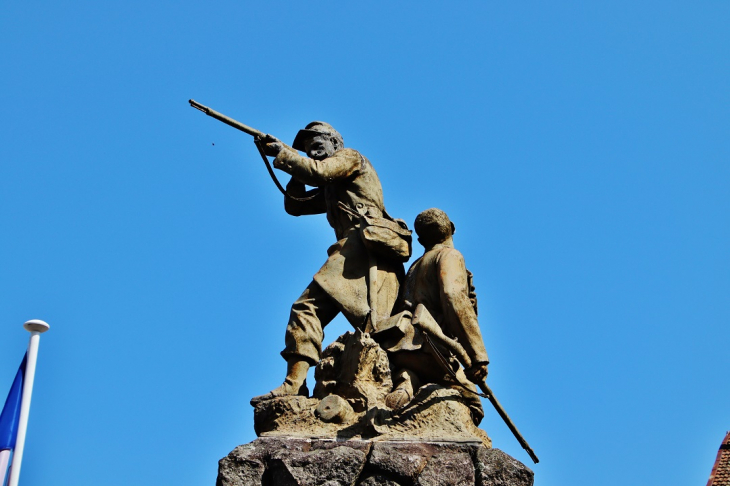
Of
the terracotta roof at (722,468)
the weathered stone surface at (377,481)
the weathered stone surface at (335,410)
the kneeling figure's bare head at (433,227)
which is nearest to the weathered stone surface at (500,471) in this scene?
the weathered stone surface at (377,481)

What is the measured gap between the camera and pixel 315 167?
962cm

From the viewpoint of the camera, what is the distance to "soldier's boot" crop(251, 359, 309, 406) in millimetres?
8883

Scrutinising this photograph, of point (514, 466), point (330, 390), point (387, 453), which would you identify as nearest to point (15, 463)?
point (330, 390)

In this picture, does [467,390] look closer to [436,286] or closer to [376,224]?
[436,286]

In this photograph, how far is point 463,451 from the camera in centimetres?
794

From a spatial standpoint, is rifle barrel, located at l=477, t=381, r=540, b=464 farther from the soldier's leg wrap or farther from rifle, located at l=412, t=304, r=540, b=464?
the soldier's leg wrap

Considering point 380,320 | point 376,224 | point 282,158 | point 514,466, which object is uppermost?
point 282,158

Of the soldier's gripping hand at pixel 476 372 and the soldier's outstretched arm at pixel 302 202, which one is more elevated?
the soldier's outstretched arm at pixel 302 202

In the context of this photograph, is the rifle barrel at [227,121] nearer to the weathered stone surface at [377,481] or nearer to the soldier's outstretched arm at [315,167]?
the soldier's outstretched arm at [315,167]

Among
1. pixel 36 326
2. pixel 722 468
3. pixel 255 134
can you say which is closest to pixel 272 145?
pixel 255 134

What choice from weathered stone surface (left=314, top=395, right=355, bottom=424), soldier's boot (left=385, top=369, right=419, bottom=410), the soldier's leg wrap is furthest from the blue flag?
soldier's boot (left=385, top=369, right=419, bottom=410)

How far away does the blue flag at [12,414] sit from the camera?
9391 millimetres

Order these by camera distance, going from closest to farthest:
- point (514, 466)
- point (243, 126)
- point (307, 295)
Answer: point (514, 466), point (307, 295), point (243, 126)

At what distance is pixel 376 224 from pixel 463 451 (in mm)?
2199
